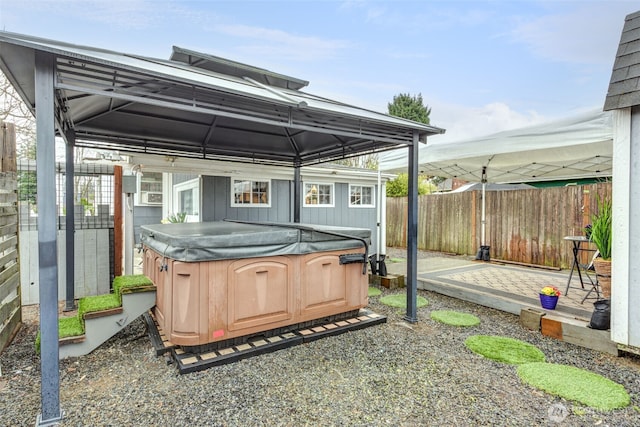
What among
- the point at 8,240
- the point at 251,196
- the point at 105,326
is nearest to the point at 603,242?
the point at 105,326

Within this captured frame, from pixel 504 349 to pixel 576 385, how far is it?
2.38ft

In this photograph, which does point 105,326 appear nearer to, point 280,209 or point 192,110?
point 192,110

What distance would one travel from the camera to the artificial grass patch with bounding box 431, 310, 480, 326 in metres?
4.07

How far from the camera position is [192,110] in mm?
2713

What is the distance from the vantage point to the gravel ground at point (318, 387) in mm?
2176

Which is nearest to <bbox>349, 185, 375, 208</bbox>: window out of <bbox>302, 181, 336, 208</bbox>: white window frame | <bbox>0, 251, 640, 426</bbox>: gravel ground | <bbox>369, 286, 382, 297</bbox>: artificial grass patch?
<bbox>302, 181, 336, 208</bbox>: white window frame

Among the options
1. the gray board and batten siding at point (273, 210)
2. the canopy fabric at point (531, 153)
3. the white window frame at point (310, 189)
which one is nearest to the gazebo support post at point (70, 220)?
the gray board and batten siding at point (273, 210)

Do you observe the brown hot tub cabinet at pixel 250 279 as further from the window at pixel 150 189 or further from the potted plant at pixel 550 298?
the window at pixel 150 189

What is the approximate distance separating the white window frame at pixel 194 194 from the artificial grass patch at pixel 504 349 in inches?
215

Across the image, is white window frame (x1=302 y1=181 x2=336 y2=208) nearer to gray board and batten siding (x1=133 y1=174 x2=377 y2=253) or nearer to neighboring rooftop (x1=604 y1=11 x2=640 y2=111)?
gray board and batten siding (x1=133 y1=174 x2=377 y2=253)

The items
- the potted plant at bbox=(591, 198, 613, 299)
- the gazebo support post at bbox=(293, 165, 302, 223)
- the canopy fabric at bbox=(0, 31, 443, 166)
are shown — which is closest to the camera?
the canopy fabric at bbox=(0, 31, 443, 166)

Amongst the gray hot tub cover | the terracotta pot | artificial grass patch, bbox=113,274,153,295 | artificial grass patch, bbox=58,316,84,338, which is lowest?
artificial grass patch, bbox=58,316,84,338

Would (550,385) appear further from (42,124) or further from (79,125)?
(79,125)

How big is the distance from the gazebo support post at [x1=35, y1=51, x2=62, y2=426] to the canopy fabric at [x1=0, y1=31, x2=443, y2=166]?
104 millimetres
